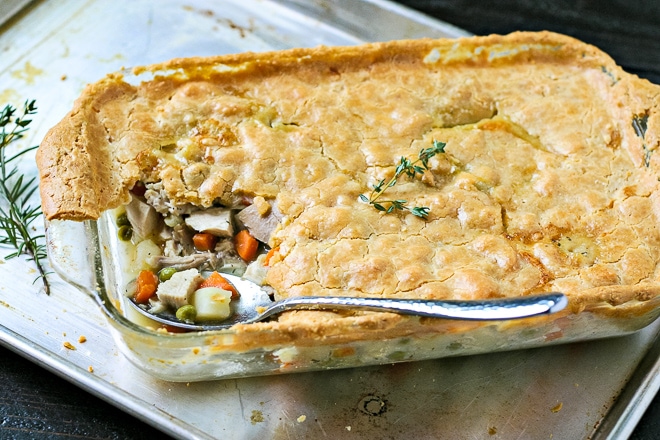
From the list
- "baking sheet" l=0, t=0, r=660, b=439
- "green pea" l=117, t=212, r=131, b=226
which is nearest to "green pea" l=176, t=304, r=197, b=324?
"baking sheet" l=0, t=0, r=660, b=439

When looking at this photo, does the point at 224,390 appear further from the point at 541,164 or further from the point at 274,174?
the point at 541,164

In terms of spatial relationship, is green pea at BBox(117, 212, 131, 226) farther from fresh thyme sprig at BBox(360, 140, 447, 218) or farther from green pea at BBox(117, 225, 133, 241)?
fresh thyme sprig at BBox(360, 140, 447, 218)

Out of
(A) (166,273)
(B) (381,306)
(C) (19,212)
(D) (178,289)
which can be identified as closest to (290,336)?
(B) (381,306)

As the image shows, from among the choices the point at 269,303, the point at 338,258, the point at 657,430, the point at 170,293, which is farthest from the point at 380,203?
the point at 657,430

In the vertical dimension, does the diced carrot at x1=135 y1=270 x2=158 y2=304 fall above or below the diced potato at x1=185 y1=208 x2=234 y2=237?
below

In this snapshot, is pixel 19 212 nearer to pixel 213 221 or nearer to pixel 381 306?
pixel 213 221
